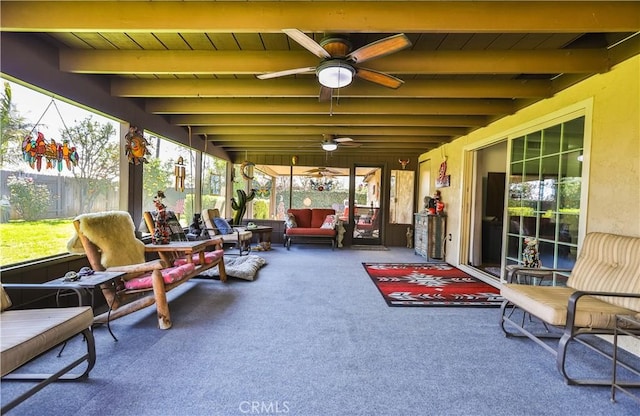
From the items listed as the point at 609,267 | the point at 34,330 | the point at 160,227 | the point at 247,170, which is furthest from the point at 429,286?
the point at 247,170

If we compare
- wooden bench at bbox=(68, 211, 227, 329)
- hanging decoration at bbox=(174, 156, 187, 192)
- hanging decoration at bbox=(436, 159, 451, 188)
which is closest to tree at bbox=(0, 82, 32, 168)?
wooden bench at bbox=(68, 211, 227, 329)

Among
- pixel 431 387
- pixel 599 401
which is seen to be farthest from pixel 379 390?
pixel 599 401

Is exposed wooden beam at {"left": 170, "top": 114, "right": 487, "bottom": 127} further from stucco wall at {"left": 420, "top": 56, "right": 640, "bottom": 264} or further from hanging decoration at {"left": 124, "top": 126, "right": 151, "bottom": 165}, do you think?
stucco wall at {"left": 420, "top": 56, "right": 640, "bottom": 264}

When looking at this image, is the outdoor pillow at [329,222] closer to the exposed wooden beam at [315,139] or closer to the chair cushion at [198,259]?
the exposed wooden beam at [315,139]

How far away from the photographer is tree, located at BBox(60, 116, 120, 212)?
3.00 metres

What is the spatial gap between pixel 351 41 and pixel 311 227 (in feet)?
17.0

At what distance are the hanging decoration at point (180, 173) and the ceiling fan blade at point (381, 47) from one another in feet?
12.6

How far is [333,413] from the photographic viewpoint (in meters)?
1.56

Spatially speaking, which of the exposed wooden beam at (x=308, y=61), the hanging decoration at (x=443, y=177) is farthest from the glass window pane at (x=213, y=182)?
the hanging decoration at (x=443, y=177)

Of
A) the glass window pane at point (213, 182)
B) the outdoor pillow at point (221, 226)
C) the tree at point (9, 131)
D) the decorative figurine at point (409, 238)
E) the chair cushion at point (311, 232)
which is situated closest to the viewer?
the tree at point (9, 131)

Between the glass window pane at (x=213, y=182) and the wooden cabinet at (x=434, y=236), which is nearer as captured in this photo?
the wooden cabinet at (x=434, y=236)

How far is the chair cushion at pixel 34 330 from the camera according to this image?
1322 mm

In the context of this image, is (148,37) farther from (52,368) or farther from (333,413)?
(333,413)

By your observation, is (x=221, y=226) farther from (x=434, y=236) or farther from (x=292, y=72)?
(x=434, y=236)
